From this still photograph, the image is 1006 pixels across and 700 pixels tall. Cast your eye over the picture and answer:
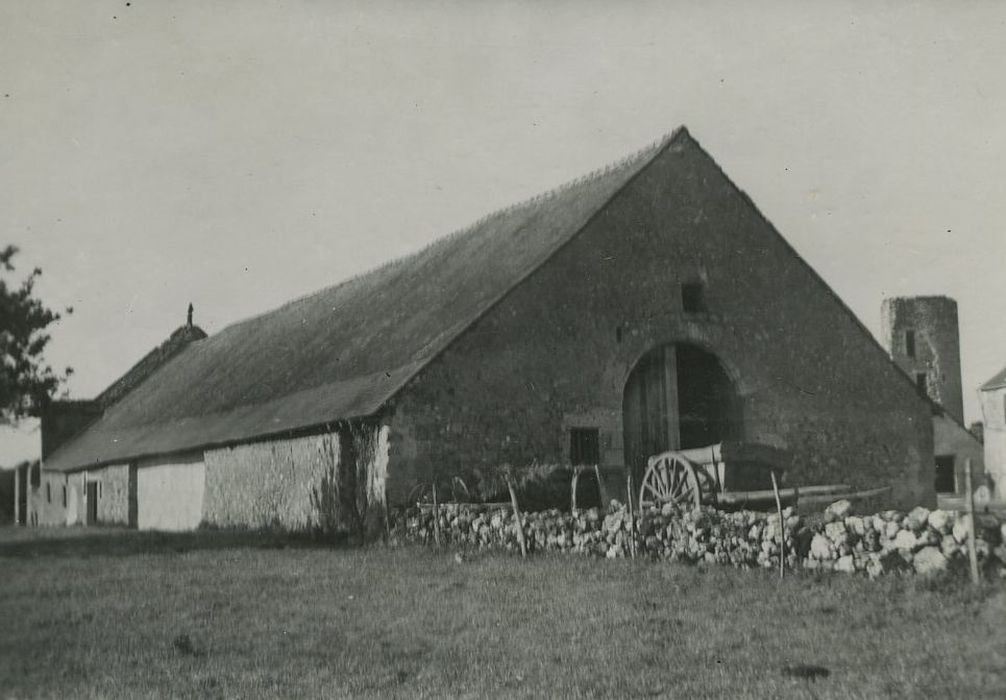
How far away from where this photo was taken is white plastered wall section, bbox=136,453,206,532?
24391mm

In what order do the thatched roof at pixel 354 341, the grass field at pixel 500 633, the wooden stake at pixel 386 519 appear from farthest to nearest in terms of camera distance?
the thatched roof at pixel 354 341, the wooden stake at pixel 386 519, the grass field at pixel 500 633

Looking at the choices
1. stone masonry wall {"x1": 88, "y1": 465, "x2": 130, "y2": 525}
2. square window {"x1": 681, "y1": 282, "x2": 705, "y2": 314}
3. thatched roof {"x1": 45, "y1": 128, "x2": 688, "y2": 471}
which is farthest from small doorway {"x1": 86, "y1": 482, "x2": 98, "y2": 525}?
square window {"x1": 681, "y1": 282, "x2": 705, "y2": 314}

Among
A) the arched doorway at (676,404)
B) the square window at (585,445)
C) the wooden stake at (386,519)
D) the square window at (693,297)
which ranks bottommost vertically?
the wooden stake at (386,519)

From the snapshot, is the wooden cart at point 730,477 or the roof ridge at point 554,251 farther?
the roof ridge at point 554,251

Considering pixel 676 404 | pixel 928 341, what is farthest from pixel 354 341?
pixel 928 341

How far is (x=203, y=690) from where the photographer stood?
7.41 meters

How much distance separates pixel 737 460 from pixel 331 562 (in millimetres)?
6085

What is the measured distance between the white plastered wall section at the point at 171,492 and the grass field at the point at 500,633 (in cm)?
1098

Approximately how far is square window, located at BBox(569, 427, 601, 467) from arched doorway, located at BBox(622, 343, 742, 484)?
0.71 metres

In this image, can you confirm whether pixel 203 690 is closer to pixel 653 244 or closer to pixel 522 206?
pixel 653 244

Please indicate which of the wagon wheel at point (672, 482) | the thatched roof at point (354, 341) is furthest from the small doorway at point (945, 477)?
the wagon wheel at point (672, 482)

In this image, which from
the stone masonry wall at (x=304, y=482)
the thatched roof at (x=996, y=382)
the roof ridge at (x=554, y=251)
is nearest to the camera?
the roof ridge at (x=554, y=251)

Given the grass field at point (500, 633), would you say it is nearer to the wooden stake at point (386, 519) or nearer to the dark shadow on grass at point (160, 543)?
the wooden stake at point (386, 519)

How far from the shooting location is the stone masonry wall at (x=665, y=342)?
18062 millimetres
